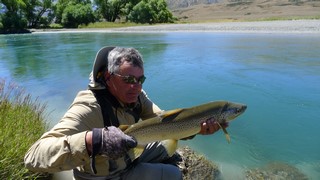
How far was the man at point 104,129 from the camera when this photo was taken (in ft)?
8.25

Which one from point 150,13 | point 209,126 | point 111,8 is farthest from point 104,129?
point 111,8

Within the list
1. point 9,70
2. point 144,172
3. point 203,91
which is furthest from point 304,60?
point 144,172

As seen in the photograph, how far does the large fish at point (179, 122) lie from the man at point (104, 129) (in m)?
0.10

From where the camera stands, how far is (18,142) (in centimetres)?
429

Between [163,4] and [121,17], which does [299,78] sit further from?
[121,17]

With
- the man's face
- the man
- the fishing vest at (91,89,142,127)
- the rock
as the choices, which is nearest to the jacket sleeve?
the man

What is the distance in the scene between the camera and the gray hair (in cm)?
316

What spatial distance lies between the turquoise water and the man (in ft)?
10.5

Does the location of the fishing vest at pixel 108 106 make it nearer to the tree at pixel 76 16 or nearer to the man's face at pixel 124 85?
the man's face at pixel 124 85

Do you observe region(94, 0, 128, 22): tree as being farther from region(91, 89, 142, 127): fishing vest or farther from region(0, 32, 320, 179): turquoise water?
region(91, 89, 142, 127): fishing vest

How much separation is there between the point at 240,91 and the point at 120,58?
10.5m

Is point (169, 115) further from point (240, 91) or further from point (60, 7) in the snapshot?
point (60, 7)

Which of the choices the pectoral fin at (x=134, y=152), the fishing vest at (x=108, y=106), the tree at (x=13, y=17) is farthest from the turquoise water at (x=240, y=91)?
the tree at (x=13, y=17)

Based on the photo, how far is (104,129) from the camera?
2.50m
